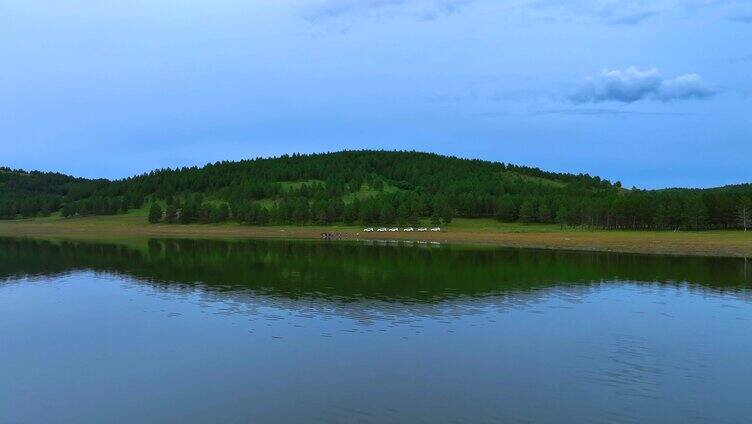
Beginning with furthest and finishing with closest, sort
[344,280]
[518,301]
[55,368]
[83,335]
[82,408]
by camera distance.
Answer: [344,280], [518,301], [83,335], [55,368], [82,408]

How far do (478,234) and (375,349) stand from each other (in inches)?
4178

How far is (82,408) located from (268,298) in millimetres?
→ 19421

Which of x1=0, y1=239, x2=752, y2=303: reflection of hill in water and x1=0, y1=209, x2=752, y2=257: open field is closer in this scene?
x1=0, y1=239, x2=752, y2=303: reflection of hill in water

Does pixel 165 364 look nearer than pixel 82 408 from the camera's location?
No

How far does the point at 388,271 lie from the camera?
179 ft

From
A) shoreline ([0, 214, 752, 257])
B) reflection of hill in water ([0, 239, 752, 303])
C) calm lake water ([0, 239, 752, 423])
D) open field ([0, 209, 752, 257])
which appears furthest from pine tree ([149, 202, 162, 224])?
calm lake water ([0, 239, 752, 423])

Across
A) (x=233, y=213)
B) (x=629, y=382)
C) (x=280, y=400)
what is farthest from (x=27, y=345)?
(x=233, y=213)

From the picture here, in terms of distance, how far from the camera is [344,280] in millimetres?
46562

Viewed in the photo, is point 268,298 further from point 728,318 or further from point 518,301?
point 728,318

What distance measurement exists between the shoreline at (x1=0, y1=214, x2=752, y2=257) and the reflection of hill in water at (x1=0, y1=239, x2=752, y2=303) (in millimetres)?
12999

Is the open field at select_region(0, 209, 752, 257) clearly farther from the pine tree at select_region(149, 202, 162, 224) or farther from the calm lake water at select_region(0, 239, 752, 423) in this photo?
the calm lake water at select_region(0, 239, 752, 423)

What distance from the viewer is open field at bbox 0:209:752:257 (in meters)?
85.7

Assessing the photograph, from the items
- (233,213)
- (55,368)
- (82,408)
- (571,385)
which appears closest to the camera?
(82,408)

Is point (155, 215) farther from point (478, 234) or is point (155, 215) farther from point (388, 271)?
point (388, 271)
